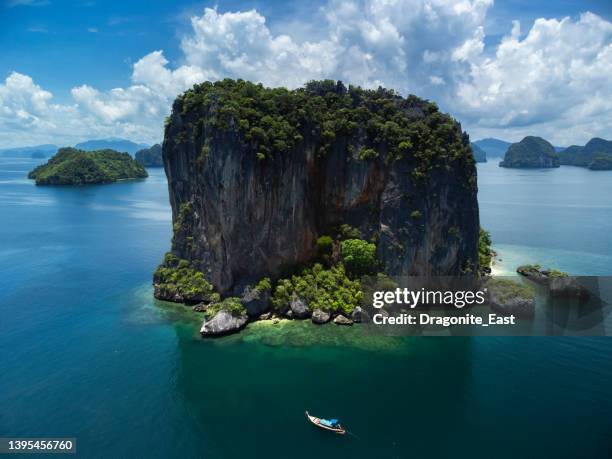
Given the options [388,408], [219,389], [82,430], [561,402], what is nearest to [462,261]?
[561,402]

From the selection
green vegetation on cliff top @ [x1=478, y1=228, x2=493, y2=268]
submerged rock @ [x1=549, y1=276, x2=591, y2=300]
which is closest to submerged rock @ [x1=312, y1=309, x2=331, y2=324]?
green vegetation on cliff top @ [x1=478, y1=228, x2=493, y2=268]

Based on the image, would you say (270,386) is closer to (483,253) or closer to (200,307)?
(200,307)

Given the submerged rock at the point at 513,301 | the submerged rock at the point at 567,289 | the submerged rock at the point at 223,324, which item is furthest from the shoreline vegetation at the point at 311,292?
the submerged rock at the point at 567,289

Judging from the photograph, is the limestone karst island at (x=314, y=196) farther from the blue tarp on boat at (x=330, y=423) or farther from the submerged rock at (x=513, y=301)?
the blue tarp on boat at (x=330, y=423)

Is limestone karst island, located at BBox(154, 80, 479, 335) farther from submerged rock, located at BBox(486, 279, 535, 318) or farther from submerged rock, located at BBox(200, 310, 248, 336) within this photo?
submerged rock, located at BBox(486, 279, 535, 318)

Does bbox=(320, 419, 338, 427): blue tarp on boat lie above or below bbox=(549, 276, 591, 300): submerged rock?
below

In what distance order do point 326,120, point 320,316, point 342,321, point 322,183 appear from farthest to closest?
point 322,183
point 326,120
point 320,316
point 342,321

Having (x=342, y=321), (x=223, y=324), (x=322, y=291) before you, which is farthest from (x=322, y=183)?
(x=223, y=324)
